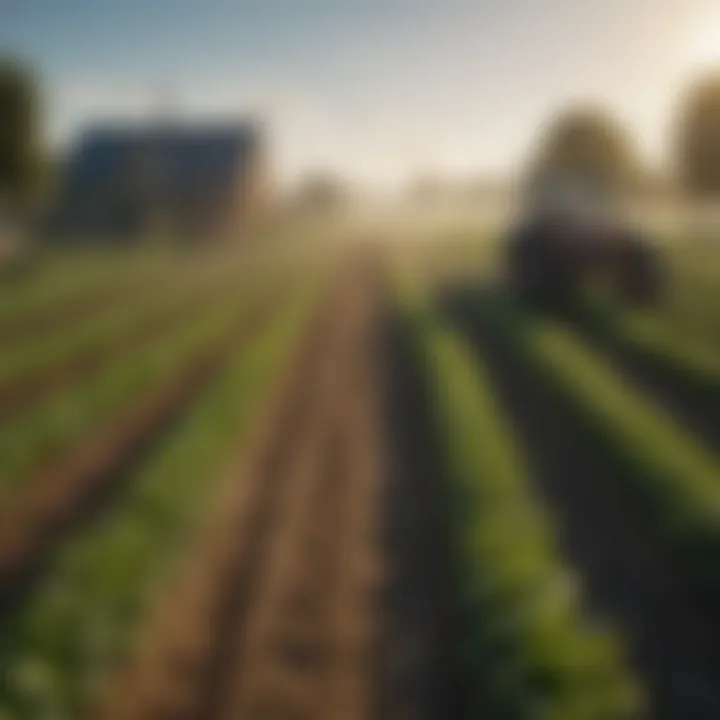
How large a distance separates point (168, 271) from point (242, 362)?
79.9 feet

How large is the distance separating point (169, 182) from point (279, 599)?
2257 inches

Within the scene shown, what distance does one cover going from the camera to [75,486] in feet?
33.3

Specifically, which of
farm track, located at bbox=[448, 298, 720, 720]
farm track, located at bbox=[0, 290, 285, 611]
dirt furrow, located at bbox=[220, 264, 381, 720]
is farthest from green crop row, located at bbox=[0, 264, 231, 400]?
farm track, located at bbox=[448, 298, 720, 720]

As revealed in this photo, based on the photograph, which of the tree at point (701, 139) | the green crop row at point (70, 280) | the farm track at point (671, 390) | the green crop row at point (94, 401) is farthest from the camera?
the tree at point (701, 139)

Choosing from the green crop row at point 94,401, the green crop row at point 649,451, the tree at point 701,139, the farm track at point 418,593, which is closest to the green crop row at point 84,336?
the green crop row at point 94,401

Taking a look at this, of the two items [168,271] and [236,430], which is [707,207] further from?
[236,430]

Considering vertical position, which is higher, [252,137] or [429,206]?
[252,137]

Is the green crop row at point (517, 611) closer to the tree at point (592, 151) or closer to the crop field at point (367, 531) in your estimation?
the crop field at point (367, 531)

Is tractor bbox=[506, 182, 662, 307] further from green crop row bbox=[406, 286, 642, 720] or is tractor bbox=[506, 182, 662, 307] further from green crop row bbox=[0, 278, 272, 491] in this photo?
green crop row bbox=[406, 286, 642, 720]

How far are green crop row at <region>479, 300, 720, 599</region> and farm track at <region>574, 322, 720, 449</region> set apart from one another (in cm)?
18

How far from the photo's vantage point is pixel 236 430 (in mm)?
12016

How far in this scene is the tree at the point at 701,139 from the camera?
3506cm

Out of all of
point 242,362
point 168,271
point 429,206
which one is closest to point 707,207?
point 168,271

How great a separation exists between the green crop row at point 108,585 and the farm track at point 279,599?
16 centimetres
